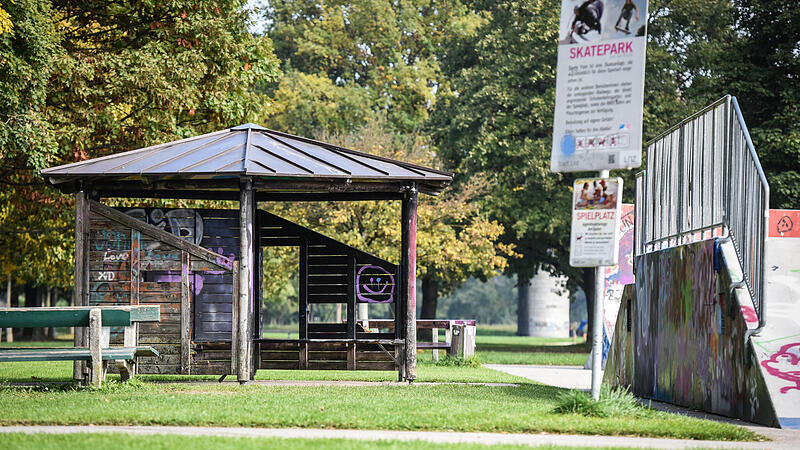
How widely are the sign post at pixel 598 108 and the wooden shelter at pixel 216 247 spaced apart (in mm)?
4230

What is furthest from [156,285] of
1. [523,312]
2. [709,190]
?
[523,312]

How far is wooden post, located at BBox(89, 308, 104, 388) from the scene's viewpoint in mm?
12664

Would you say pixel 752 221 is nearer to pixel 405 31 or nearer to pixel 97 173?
pixel 97 173

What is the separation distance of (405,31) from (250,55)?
2194 cm

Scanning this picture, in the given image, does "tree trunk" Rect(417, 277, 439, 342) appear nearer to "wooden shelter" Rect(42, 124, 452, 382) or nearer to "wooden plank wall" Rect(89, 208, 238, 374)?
"wooden shelter" Rect(42, 124, 452, 382)

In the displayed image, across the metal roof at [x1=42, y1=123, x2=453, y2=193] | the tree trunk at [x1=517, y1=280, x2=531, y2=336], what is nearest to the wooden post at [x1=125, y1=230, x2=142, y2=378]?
the metal roof at [x1=42, y1=123, x2=453, y2=193]

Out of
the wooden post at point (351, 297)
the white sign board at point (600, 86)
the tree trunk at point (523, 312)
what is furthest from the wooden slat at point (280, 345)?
the tree trunk at point (523, 312)

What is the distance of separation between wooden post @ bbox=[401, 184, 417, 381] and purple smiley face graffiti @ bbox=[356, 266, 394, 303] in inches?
21.4

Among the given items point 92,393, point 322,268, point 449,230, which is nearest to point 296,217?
point 449,230

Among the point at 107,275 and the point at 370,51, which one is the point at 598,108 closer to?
the point at 107,275

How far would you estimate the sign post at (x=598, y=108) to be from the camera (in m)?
10.8

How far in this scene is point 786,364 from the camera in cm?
1151

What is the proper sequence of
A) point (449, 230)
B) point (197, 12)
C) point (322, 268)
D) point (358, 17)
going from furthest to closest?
point (358, 17) < point (449, 230) < point (197, 12) < point (322, 268)

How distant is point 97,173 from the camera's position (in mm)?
14438
